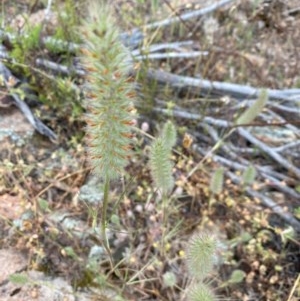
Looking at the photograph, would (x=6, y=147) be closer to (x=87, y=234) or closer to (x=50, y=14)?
(x=87, y=234)

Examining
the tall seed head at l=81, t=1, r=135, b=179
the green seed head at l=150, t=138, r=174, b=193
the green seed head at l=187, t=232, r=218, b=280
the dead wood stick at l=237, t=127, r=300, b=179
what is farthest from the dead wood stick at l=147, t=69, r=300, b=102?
the tall seed head at l=81, t=1, r=135, b=179

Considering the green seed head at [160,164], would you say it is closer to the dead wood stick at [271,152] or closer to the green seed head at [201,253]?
the green seed head at [201,253]

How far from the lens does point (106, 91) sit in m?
1.19

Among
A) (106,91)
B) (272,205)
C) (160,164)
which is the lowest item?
(272,205)

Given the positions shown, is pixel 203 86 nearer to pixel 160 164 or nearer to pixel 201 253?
pixel 160 164

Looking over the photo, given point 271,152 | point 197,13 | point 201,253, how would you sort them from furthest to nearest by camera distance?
point 197,13 < point 271,152 < point 201,253

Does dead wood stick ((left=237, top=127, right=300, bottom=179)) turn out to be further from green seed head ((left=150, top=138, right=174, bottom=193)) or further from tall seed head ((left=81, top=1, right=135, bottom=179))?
tall seed head ((left=81, top=1, right=135, bottom=179))

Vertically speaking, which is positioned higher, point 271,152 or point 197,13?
point 197,13

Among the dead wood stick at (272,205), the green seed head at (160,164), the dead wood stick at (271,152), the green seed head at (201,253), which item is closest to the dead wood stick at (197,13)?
the dead wood stick at (271,152)

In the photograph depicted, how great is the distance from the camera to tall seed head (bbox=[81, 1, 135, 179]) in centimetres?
107

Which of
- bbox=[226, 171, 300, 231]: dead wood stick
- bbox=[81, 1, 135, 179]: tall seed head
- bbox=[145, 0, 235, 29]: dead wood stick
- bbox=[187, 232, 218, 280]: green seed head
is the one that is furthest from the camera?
bbox=[145, 0, 235, 29]: dead wood stick

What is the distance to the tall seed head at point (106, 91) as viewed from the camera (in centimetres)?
107

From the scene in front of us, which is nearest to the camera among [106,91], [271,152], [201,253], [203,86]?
[106,91]

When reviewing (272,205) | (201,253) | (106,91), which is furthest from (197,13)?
(106,91)
